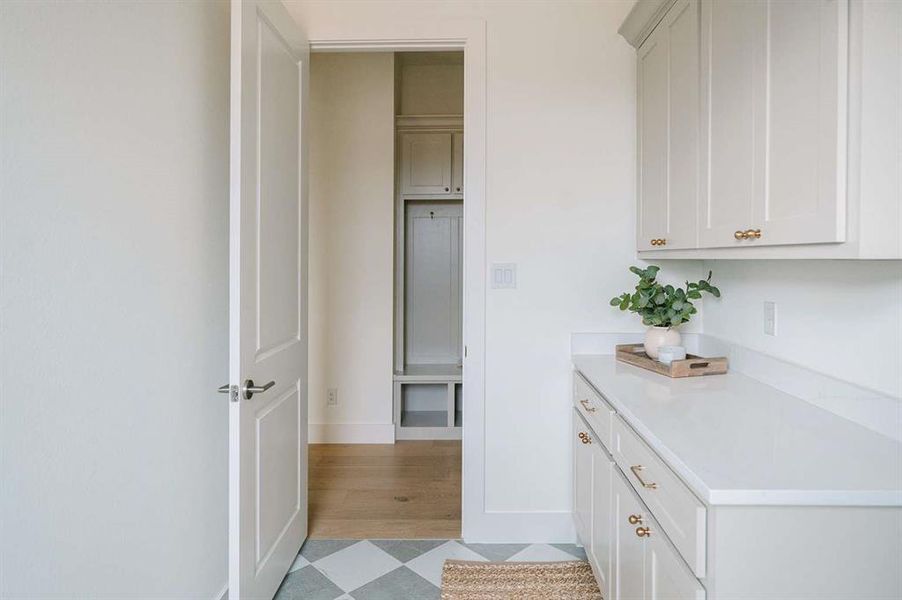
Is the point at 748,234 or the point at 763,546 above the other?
the point at 748,234

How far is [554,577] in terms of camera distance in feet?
6.98

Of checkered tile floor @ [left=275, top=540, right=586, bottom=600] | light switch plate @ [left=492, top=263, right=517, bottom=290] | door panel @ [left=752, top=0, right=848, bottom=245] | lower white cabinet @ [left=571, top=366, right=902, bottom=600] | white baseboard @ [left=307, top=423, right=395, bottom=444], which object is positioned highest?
door panel @ [left=752, top=0, right=848, bottom=245]

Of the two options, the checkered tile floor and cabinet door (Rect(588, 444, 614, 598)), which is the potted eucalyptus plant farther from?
the checkered tile floor

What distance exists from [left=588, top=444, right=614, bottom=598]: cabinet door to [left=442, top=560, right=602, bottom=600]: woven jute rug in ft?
0.68

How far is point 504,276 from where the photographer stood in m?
2.40

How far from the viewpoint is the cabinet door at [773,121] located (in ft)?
3.51

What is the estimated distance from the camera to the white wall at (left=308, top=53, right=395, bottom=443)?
3803mm

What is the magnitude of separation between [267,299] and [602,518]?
1.39m

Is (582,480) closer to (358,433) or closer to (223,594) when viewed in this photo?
(223,594)

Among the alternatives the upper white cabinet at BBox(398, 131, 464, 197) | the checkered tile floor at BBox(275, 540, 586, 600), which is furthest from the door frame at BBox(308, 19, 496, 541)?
the upper white cabinet at BBox(398, 131, 464, 197)

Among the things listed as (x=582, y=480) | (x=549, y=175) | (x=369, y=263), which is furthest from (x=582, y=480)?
(x=369, y=263)

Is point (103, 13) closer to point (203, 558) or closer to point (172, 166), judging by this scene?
point (172, 166)

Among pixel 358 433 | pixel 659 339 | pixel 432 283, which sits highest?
pixel 432 283

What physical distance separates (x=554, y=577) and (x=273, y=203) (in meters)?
1.84
